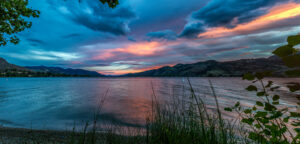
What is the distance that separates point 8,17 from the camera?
7.62m

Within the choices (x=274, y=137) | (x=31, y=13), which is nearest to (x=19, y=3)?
(x=31, y=13)

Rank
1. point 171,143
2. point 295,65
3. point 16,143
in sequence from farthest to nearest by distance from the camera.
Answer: point 16,143
point 171,143
point 295,65

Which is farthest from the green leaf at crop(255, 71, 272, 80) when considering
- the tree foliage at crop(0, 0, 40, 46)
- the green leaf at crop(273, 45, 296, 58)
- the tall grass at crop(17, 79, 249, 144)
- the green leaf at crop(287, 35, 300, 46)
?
the tree foliage at crop(0, 0, 40, 46)

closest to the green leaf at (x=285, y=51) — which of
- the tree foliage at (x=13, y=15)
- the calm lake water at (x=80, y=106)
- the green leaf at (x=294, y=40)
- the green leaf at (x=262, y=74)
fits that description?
the green leaf at (x=294, y=40)

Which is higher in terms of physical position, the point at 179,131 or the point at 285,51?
the point at 285,51

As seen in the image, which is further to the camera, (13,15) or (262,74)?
(13,15)

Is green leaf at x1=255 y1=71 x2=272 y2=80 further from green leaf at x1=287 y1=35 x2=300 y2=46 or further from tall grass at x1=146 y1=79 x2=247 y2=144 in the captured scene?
tall grass at x1=146 y1=79 x2=247 y2=144

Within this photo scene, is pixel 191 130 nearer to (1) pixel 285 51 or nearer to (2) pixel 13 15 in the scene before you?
(1) pixel 285 51

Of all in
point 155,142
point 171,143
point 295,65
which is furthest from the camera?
point 155,142

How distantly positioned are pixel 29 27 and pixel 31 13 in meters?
1.15

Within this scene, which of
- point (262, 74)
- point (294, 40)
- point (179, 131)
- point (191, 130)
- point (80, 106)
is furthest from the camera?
point (80, 106)

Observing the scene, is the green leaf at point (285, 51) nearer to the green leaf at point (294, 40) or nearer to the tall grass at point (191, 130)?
the green leaf at point (294, 40)

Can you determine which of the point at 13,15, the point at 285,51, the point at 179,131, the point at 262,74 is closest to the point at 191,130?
the point at 179,131

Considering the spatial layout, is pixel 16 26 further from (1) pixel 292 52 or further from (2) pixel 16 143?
(1) pixel 292 52
